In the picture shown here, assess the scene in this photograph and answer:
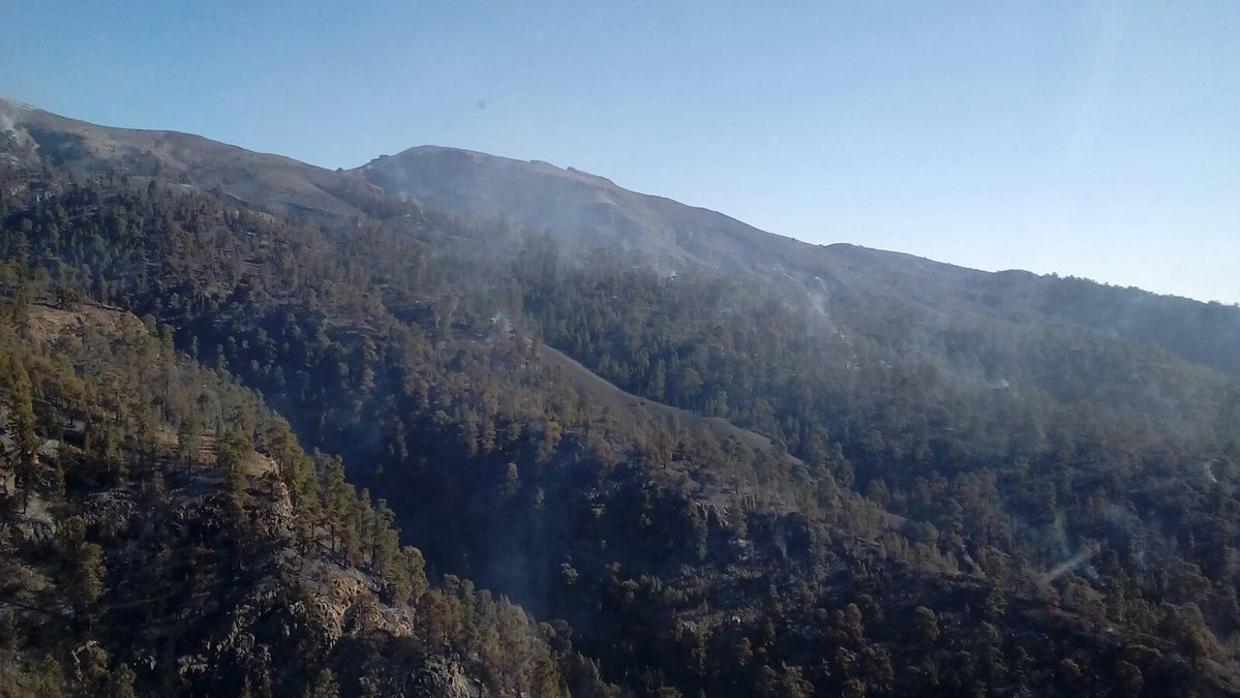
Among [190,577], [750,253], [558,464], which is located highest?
[750,253]

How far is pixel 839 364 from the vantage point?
96125mm

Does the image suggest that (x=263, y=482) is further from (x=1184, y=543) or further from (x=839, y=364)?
(x=839, y=364)

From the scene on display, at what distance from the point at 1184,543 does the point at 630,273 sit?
75462 mm

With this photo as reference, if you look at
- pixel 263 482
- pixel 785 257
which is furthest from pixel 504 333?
pixel 785 257

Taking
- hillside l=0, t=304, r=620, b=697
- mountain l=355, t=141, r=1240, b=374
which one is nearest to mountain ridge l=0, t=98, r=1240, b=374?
mountain l=355, t=141, r=1240, b=374

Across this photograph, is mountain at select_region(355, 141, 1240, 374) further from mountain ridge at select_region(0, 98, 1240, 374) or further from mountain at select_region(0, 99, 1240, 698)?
mountain at select_region(0, 99, 1240, 698)

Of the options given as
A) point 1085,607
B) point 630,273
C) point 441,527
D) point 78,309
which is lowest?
point 441,527

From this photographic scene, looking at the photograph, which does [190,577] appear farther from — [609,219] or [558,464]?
[609,219]

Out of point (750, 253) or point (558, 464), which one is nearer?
point (558, 464)

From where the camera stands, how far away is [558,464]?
204 feet

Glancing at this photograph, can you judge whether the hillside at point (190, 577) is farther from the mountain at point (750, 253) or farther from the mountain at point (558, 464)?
the mountain at point (750, 253)

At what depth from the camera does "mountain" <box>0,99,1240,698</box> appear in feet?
105

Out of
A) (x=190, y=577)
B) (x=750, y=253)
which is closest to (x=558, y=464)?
(x=190, y=577)

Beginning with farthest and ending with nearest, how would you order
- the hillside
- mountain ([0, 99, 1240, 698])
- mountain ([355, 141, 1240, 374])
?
mountain ([355, 141, 1240, 374]), mountain ([0, 99, 1240, 698]), the hillside
